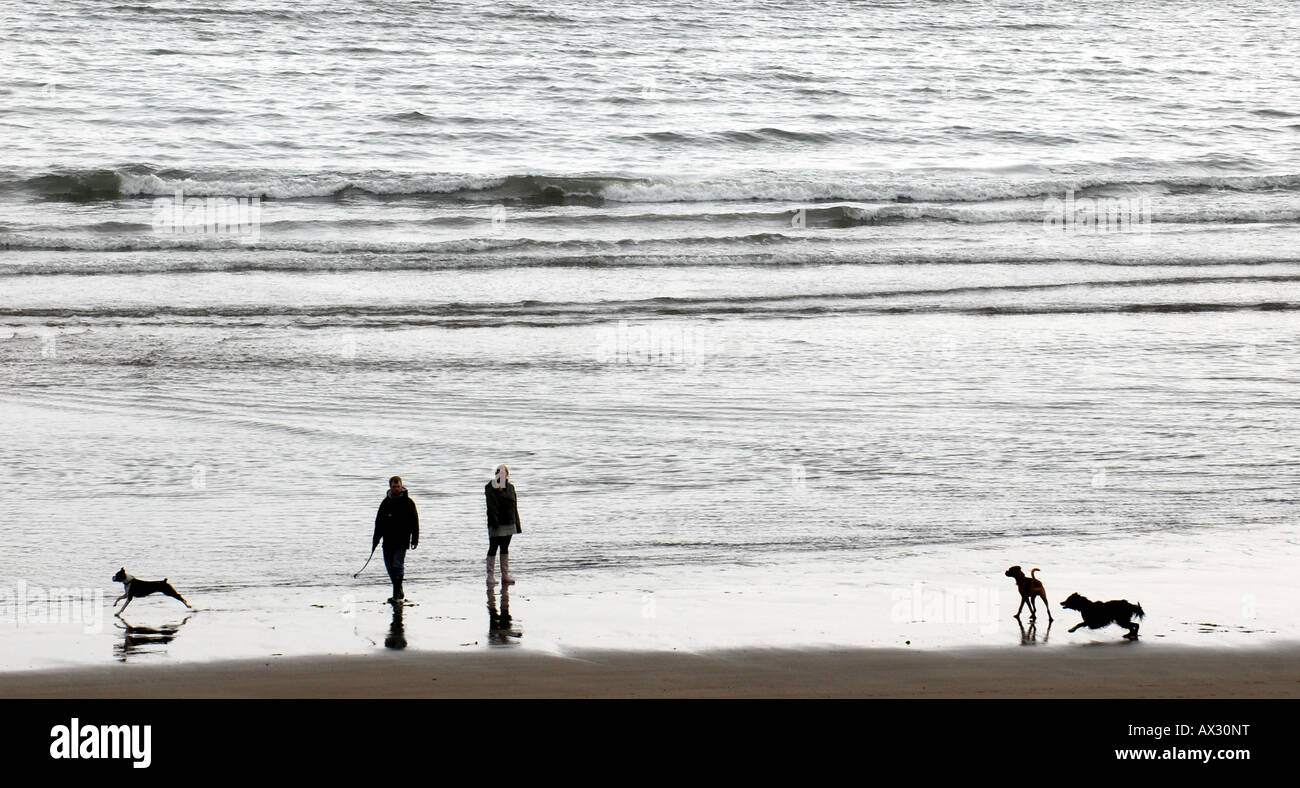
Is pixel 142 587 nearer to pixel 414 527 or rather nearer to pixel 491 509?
pixel 414 527

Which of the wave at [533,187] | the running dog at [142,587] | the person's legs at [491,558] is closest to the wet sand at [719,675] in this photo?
the running dog at [142,587]

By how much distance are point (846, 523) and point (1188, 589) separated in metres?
2.67

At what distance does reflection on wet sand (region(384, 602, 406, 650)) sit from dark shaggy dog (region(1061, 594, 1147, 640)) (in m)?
4.24

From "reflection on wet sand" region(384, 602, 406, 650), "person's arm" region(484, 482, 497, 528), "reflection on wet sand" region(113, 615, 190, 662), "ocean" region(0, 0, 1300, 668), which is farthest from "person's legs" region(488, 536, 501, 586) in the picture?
"reflection on wet sand" region(113, 615, 190, 662)

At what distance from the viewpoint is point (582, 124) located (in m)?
35.8

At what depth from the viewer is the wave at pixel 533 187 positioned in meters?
28.3

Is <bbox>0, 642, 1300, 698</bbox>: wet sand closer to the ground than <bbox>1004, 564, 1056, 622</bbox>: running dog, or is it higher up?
closer to the ground

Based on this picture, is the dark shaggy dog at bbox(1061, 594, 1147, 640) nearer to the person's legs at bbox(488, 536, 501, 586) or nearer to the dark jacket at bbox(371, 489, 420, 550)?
the person's legs at bbox(488, 536, 501, 586)

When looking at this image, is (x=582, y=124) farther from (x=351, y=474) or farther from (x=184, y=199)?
(x=351, y=474)

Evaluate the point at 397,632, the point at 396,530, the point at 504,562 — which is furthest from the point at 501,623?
the point at 396,530

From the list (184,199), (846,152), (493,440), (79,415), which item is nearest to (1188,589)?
(493,440)

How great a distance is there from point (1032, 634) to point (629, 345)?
8883 mm

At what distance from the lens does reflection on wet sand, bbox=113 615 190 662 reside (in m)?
8.89
